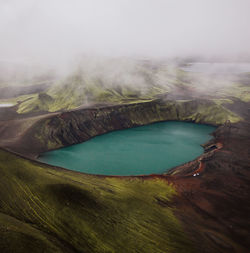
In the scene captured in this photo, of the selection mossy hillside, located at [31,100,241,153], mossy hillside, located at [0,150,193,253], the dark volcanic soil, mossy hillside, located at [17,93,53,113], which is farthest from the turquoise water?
mossy hillside, located at [17,93,53,113]

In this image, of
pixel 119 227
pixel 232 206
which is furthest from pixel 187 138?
pixel 119 227

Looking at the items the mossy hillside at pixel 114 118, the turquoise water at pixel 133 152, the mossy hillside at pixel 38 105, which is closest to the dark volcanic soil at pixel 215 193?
the mossy hillside at pixel 114 118

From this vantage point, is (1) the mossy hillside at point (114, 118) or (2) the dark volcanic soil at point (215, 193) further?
(1) the mossy hillside at point (114, 118)

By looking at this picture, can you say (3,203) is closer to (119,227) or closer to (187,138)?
(119,227)

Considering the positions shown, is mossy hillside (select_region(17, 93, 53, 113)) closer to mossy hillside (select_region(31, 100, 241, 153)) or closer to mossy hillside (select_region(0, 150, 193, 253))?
mossy hillside (select_region(31, 100, 241, 153))

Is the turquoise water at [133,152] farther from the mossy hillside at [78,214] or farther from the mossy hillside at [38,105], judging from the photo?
the mossy hillside at [38,105]

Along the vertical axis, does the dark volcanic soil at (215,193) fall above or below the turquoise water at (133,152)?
above
